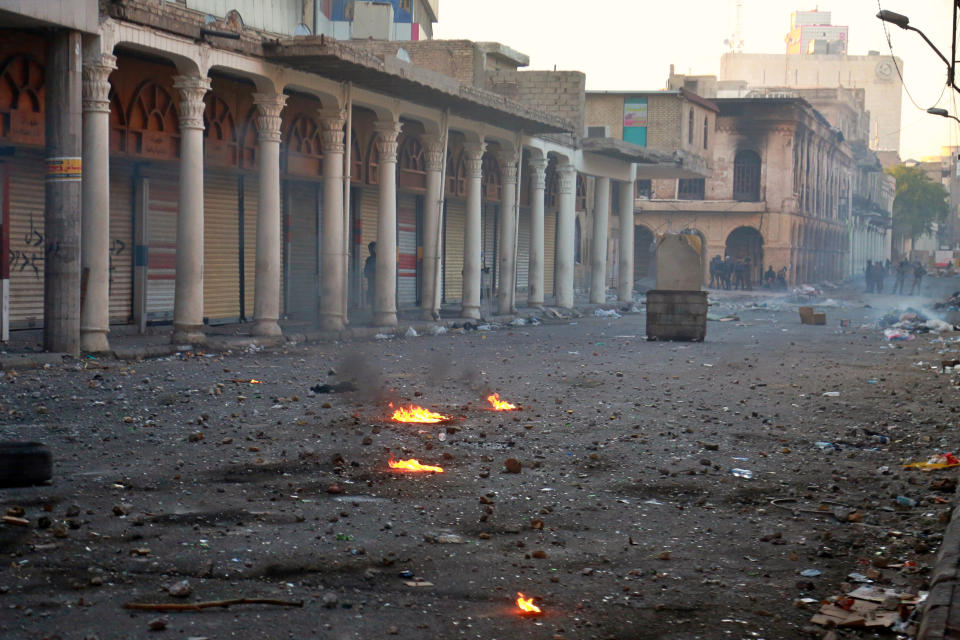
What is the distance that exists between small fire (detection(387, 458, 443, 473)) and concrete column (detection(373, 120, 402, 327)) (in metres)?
14.1

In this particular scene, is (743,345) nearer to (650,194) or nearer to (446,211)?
(446,211)

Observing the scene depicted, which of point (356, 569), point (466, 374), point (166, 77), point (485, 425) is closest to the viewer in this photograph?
point (356, 569)

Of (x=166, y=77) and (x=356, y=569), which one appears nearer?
(x=356, y=569)

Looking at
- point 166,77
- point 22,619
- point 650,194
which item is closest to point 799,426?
point 22,619

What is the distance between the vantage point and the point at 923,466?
7.67 metres

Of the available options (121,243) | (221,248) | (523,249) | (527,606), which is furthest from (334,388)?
(523,249)

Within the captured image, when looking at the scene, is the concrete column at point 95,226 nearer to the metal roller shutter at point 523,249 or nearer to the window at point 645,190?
the metal roller shutter at point 523,249

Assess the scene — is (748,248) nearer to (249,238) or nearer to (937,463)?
(249,238)

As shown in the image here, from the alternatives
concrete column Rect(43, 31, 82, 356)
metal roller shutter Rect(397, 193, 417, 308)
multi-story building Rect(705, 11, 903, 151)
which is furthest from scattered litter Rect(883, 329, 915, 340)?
multi-story building Rect(705, 11, 903, 151)

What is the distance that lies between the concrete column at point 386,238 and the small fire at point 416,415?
38.6ft

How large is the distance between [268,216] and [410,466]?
37.1 feet

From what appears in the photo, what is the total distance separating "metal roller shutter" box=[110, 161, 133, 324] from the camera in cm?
1788

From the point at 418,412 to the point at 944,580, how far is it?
5913 millimetres

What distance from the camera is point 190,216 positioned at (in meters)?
16.2
